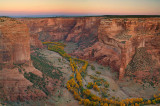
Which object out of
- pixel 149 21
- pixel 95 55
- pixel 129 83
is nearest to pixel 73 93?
pixel 129 83

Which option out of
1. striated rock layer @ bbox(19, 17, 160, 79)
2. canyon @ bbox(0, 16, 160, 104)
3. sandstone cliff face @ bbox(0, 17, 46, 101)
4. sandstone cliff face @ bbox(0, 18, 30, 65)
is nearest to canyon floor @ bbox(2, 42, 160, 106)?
canyon @ bbox(0, 16, 160, 104)

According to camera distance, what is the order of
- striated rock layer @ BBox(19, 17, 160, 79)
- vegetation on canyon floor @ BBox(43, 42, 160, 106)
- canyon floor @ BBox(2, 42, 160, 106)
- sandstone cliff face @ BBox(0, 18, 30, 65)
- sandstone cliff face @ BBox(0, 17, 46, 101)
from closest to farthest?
sandstone cliff face @ BBox(0, 17, 46, 101) → sandstone cliff face @ BBox(0, 18, 30, 65) → vegetation on canyon floor @ BBox(43, 42, 160, 106) → canyon floor @ BBox(2, 42, 160, 106) → striated rock layer @ BBox(19, 17, 160, 79)

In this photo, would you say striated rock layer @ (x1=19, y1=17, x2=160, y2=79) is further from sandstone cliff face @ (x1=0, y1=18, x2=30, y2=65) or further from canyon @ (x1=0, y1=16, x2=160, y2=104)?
sandstone cliff face @ (x1=0, y1=18, x2=30, y2=65)

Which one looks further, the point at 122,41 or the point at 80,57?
the point at 80,57

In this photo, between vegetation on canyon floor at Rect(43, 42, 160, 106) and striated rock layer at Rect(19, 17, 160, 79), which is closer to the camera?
vegetation on canyon floor at Rect(43, 42, 160, 106)

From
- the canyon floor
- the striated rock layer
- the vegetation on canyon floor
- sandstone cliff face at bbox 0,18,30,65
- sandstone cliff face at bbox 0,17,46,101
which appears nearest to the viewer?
sandstone cliff face at bbox 0,17,46,101

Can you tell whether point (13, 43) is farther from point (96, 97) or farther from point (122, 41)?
point (122, 41)

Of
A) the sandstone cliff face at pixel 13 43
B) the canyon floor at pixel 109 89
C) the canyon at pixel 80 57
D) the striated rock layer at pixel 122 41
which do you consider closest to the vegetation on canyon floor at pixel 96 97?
the canyon floor at pixel 109 89

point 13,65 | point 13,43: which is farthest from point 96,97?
point 13,43

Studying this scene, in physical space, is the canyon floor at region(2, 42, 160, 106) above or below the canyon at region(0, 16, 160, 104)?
below

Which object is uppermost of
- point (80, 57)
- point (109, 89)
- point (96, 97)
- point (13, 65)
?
point (13, 65)
